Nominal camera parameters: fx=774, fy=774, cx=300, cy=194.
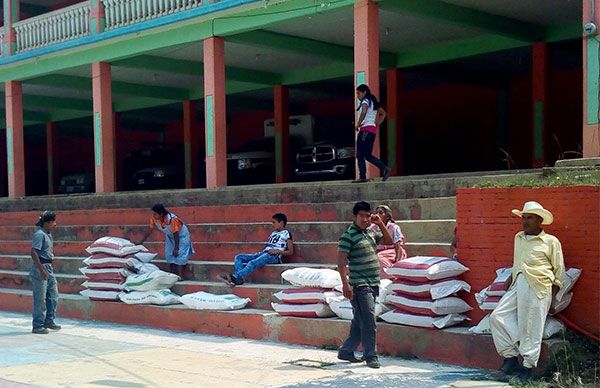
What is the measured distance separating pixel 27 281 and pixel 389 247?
8.06 meters

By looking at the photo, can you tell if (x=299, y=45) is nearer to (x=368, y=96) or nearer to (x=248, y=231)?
(x=368, y=96)

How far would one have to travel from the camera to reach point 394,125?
1927 centimetres

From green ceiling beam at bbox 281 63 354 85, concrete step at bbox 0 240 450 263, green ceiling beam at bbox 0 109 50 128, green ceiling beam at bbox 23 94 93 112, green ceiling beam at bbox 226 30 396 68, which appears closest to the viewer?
Result: concrete step at bbox 0 240 450 263

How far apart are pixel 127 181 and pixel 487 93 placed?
11972 millimetres

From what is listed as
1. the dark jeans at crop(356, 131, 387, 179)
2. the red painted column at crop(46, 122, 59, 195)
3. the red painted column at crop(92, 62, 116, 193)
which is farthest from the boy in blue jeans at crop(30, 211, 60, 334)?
the red painted column at crop(46, 122, 59, 195)

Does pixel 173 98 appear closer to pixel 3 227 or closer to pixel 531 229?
pixel 3 227

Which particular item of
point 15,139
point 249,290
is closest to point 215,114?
point 249,290

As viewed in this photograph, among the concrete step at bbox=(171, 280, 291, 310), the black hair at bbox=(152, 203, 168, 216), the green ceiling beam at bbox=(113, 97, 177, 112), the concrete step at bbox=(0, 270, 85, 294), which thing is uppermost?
the green ceiling beam at bbox=(113, 97, 177, 112)

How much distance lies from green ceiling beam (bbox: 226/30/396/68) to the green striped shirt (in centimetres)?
867

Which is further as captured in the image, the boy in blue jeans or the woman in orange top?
the woman in orange top

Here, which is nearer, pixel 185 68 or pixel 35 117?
pixel 185 68

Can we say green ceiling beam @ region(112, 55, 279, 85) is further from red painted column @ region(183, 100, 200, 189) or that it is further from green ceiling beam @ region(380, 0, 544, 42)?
green ceiling beam @ region(380, 0, 544, 42)

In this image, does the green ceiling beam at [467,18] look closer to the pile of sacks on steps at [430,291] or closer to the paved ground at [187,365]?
the pile of sacks on steps at [430,291]

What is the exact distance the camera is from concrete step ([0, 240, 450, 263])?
31.2ft
